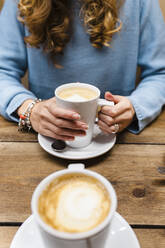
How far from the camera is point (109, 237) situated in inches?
18.3

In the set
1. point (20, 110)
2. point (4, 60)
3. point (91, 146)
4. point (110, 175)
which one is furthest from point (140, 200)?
point (4, 60)

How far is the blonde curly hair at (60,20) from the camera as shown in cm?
86

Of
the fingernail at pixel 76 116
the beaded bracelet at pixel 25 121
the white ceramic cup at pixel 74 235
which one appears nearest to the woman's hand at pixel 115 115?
the fingernail at pixel 76 116

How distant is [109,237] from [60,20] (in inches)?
31.7

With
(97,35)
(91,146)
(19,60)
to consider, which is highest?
(97,35)

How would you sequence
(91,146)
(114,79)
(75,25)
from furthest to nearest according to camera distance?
(114,79)
(75,25)
(91,146)

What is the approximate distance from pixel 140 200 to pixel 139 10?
0.82 m

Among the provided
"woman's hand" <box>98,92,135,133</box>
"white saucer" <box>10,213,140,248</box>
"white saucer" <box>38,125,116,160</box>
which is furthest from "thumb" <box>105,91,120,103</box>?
"white saucer" <box>10,213,140,248</box>

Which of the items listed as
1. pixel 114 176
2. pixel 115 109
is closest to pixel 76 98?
pixel 115 109

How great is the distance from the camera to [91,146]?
0.74 m

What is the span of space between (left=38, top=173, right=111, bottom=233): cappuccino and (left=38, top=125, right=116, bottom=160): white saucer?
0.76 ft

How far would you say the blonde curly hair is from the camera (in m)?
0.86

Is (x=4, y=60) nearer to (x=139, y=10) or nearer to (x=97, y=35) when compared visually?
(x=97, y=35)

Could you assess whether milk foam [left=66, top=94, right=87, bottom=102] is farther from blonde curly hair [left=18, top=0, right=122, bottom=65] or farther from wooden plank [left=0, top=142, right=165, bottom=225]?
blonde curly hair [left=18, top=0, right=122, bottom=65]
